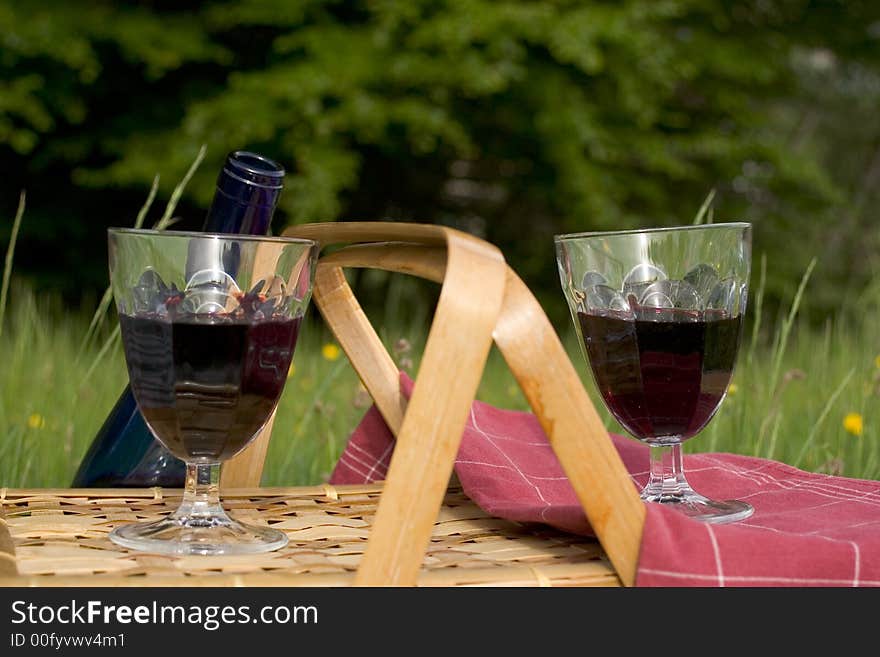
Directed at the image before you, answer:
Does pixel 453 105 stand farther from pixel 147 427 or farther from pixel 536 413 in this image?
pixel 536 413

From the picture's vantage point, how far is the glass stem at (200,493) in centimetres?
88

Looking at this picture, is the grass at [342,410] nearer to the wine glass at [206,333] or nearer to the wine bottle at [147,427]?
the wine bottle at [147,427]

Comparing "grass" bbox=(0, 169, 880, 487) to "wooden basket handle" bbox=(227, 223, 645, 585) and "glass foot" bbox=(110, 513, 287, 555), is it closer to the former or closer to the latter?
"glass foot" bbox=(110, 513, 287, 555)

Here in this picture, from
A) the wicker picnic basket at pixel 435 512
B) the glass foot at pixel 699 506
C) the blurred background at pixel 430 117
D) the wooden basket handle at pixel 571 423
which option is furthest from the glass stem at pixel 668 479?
the blurred background at pixel 430 117

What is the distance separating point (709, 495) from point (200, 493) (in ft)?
1.65

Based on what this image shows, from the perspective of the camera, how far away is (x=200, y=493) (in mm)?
885

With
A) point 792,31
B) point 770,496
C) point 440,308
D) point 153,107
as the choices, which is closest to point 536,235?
point 792,31

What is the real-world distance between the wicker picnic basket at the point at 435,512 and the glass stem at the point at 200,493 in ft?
0.23

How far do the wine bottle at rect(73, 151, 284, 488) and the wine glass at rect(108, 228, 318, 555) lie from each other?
192 millimetres

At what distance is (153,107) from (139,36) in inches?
20.3

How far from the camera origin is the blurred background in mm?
4102

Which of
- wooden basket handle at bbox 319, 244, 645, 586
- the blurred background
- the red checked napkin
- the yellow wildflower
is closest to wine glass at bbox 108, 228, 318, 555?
wooden basket handle at bbox 319, 244, 645, 586

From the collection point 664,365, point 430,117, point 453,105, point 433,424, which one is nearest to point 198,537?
point 433,424
